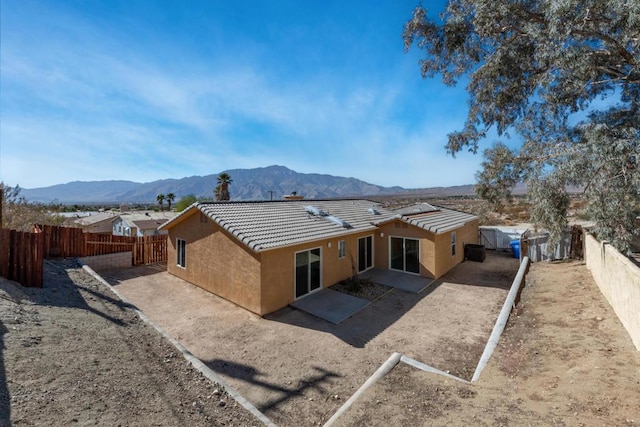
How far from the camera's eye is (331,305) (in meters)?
10.9

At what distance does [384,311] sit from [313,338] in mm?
3154

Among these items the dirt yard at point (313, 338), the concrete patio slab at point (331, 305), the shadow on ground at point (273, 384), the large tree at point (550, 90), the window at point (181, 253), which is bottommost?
the shadow on ground at point (273, 384)

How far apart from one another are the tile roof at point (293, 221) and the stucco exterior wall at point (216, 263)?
560 mm

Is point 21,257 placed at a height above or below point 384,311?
above

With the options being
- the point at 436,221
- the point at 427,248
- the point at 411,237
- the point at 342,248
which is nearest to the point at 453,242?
the point at 436,221

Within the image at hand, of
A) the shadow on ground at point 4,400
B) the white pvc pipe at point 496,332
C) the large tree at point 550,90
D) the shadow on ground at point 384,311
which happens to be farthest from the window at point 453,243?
the shadow on ground at point 4,400

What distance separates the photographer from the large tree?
9445mm

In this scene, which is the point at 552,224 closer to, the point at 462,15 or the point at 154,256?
the point at 462,15

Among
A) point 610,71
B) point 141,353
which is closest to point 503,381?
A: point 141,353

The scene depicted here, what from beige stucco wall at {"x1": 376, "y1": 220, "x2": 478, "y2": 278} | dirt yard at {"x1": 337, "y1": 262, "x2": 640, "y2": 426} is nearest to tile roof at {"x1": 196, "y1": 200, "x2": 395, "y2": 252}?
beige stucco wall at {"x1": 376, "y1": 220, "x2": 478, "y2": 278}

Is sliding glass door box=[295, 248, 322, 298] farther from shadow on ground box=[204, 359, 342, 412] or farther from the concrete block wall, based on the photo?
the concrete block wall

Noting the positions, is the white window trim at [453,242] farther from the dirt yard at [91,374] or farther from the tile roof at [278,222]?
the dirt yard at [91,374]

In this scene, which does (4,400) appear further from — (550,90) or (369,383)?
(550,90)

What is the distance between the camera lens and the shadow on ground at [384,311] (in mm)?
9062
